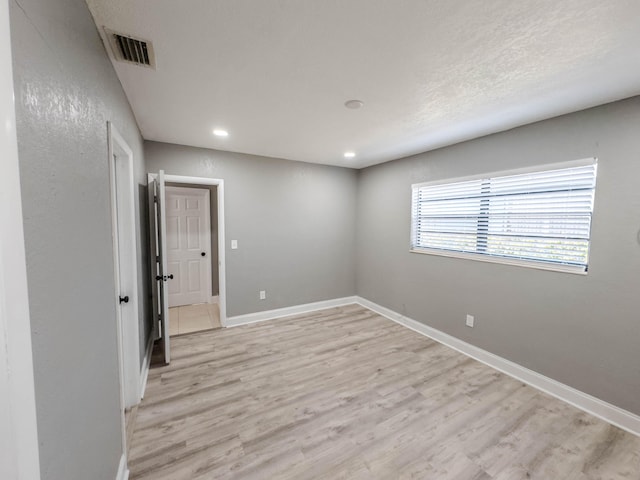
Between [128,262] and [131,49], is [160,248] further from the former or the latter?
[131,49]

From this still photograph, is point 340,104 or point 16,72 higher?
point 340,104

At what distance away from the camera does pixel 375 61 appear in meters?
1.62

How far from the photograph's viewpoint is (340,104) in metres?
2.19

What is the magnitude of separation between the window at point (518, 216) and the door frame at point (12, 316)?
331 centimetres

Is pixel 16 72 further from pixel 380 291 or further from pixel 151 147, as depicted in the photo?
pixel 380 291

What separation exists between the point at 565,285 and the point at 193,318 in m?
4.58

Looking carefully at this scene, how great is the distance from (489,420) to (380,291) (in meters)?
2.37

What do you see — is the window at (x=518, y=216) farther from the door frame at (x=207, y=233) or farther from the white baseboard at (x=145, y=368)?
Answer: the door frame at (x=207, y=233)

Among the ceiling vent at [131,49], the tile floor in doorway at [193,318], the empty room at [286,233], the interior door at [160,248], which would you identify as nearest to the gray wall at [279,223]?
the empty room at [286,233]

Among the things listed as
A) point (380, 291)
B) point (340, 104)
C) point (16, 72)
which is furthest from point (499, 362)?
point (16, 72)

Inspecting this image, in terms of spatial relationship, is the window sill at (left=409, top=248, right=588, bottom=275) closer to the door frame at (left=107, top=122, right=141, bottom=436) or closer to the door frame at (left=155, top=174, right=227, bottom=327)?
the door frame at (left=155, top=174, right=227, bottom=327)

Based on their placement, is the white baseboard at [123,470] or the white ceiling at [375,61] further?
the white baseboard at [123,470]

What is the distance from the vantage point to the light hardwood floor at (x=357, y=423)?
167 centimetres

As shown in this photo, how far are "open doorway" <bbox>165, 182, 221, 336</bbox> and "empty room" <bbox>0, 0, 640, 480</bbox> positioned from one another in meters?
0.83
